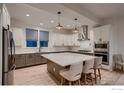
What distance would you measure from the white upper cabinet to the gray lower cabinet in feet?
11.3

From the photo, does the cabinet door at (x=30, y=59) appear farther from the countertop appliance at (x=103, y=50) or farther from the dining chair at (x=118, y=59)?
the dining chair at (x=118, y=59)

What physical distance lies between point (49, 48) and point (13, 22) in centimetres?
282

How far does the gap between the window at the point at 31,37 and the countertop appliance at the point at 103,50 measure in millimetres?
3687

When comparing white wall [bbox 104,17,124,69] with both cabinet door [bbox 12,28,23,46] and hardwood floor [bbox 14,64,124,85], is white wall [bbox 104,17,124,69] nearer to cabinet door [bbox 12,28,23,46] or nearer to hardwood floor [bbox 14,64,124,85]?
hardwood floor [bbox 14,64,124,85]

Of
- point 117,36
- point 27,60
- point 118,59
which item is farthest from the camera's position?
point 27,60

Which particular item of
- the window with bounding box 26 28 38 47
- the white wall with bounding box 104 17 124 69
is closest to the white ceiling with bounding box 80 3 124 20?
the white wall with bounding box 104 17 124 69

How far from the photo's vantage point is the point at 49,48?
6.74m

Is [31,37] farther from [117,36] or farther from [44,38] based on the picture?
[117,36]

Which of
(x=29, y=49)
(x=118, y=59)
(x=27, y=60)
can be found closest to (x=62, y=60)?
(x=27, y=60)

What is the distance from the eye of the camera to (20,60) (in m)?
4.85

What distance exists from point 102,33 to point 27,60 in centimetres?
415

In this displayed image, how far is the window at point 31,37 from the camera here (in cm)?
575
